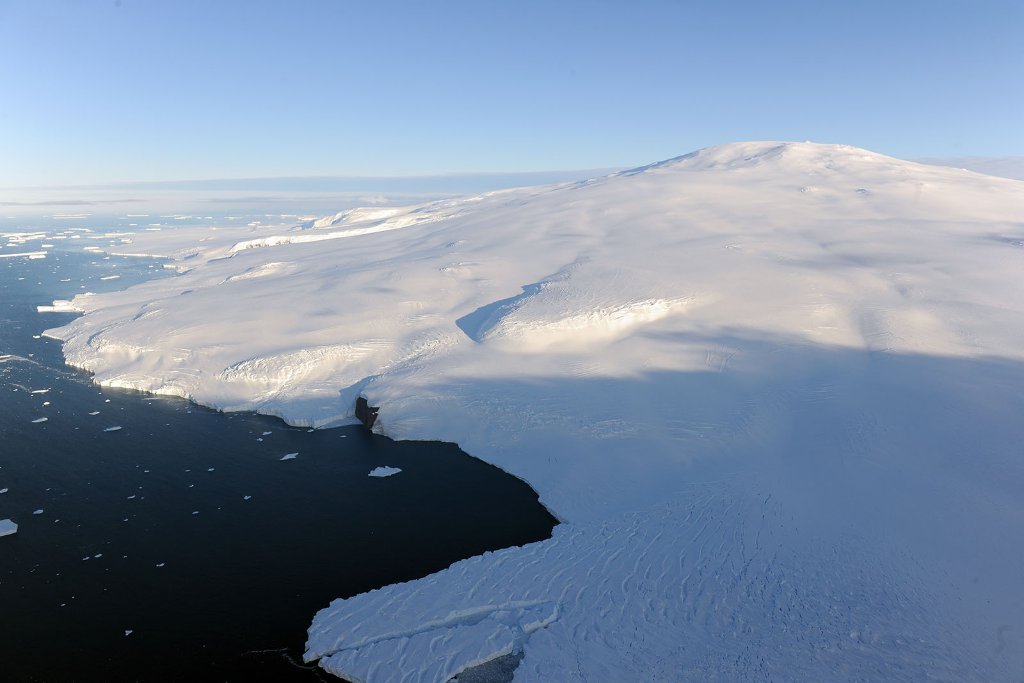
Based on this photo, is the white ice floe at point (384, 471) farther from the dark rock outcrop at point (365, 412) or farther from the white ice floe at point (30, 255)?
the white ice floe at point (30, 255)

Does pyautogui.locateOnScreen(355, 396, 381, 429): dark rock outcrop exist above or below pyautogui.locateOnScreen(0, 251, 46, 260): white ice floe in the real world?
below

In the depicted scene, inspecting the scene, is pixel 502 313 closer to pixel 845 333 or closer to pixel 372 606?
pixel 845 333

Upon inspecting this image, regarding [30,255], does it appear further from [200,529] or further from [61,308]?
[200,529]

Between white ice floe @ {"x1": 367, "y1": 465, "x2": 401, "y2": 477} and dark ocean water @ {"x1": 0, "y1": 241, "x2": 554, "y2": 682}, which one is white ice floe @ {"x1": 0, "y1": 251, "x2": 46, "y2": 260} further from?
white ice floe @ {"x1": 367, "y1": 465, "x2": 401, "y2": 477}

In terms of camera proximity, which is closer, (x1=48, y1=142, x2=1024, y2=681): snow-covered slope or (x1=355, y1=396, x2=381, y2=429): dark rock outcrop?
(x1=48, y1=142, x2=1024, y2=681): snow-covered slope

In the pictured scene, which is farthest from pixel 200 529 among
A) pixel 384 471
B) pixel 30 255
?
pixel 30 255

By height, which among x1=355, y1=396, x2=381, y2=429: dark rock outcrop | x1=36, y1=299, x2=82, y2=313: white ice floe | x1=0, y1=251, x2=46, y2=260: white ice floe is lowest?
x1=355, y1=396, x2=381, y2=429: dark rock outcrop

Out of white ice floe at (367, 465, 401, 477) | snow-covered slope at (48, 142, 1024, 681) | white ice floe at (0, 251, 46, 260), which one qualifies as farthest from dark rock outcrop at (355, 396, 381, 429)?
white ice floe at (0, 251, 46, 260)

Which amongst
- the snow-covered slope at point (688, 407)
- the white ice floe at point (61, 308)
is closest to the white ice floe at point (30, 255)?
the white ice floe at point (61, 308)
